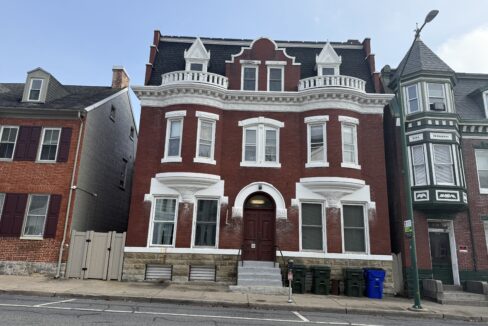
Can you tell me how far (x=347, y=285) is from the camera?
14.1m

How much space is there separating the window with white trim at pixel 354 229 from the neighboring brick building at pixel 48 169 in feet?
41.6

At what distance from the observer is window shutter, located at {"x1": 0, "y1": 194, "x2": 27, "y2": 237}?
15555 millimetres

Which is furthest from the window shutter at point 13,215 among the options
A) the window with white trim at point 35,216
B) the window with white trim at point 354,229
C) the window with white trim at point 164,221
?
the window with white trim at point 354,229

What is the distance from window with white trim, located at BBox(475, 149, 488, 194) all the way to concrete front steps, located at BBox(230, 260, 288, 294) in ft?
36.0

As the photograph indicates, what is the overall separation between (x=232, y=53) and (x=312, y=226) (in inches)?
410

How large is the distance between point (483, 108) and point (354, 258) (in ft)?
35.0

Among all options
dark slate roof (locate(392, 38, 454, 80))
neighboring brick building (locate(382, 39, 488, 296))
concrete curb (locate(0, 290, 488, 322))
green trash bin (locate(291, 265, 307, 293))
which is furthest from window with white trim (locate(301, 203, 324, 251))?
dark slate roof (locate(392, 38, 454, 80))

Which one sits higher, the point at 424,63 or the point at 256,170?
the point at 424,63

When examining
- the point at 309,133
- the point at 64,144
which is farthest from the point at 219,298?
the point at 64,144

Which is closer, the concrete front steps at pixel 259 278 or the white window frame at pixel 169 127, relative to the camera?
the concrete front steps at pixel 259 278

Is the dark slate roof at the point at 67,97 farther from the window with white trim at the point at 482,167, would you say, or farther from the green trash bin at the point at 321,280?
the window with white trim at the point at 482,167

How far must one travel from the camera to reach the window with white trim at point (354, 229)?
1546 cm

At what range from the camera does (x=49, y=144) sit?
54.9ft

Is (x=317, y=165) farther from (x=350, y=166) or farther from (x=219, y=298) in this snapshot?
(x=219, y=298)
